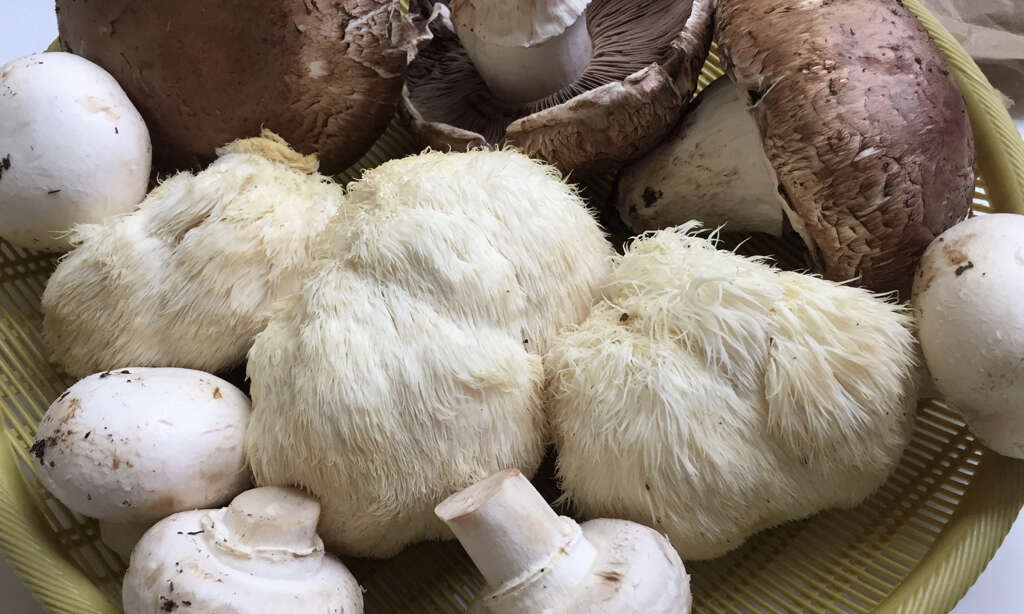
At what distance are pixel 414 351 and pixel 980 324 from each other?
0.53 m

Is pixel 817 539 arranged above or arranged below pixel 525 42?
below

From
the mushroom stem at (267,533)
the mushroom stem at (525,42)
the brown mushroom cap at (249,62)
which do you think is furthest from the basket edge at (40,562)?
the mushroom stem at (525,42)

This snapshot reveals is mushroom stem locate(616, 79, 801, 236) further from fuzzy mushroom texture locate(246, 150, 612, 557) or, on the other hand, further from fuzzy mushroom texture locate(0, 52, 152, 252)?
fuzzy mushroom texture locate(0, 52, 152, 252)

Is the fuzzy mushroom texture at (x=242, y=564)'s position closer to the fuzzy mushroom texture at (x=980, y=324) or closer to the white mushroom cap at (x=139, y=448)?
the white mushroom cap at (x=139, y=448)

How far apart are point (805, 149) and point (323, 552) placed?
0.63 m

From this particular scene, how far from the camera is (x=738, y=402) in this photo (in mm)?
771

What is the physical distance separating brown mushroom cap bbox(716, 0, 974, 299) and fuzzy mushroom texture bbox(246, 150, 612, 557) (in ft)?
0.81

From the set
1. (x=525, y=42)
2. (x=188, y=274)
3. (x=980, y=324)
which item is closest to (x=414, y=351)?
(x=188, y=274)

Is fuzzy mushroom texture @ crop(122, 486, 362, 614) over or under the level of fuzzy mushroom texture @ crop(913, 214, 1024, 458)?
under

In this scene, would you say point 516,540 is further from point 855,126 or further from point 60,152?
point 60,152

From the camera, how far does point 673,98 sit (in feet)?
3.18

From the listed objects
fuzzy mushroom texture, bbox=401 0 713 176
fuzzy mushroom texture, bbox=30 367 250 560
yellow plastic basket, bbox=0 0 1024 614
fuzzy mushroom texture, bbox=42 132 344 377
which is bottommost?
yellow plastic basket, bbox=0 0 1024 614

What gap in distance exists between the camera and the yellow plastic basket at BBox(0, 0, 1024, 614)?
81 cm

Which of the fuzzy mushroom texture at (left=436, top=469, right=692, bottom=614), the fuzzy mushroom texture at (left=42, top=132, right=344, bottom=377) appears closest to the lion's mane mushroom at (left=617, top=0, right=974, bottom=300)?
the fuzzy mushroom texture at (left=436, top=469, right=692, bottom=614)
